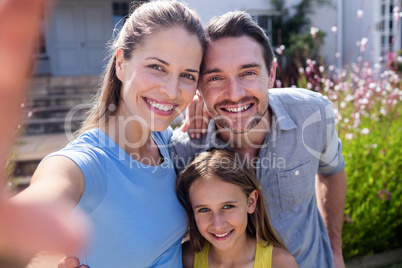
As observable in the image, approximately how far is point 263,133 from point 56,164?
4.61 ft

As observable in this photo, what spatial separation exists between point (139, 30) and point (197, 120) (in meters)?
0.84

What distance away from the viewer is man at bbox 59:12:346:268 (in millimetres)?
2027

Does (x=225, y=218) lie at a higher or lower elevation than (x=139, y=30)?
lower

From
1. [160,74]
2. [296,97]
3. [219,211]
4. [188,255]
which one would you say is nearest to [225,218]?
[219,211]

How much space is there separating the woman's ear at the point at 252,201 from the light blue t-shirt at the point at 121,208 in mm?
507

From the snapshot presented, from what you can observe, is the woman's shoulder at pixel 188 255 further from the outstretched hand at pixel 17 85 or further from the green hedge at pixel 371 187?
the green hedge at pixel 371 187

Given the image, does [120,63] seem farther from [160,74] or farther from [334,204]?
[334,204]

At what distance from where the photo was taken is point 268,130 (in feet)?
7.38

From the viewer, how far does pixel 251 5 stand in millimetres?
10523

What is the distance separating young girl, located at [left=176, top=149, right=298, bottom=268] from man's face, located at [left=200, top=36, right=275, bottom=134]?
0.25 meters

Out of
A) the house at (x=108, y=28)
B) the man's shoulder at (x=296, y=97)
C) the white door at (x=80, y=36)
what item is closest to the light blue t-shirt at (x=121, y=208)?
the man's shoulder at (x=296, y=97)

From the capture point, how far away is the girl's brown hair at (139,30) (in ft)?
5.33

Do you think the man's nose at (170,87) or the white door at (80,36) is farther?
the white door at (80,36)

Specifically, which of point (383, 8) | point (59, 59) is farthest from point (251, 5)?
point (59, 59)
